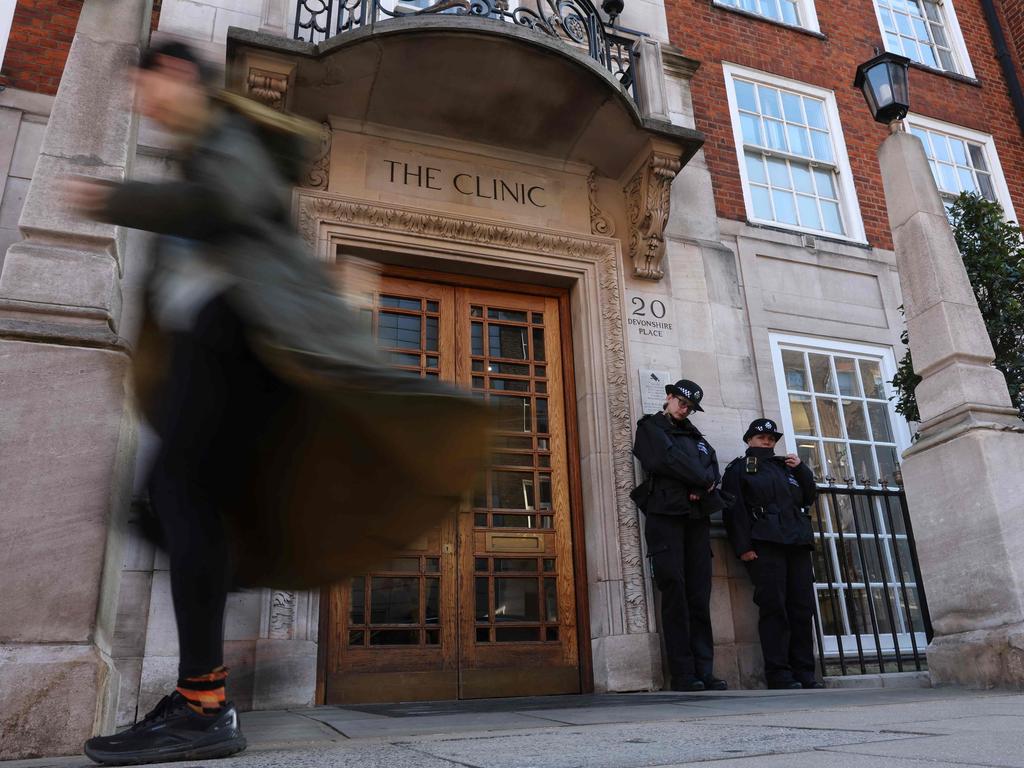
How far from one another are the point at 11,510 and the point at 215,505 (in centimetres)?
139

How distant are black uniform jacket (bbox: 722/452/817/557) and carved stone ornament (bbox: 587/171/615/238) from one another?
8.21 ft

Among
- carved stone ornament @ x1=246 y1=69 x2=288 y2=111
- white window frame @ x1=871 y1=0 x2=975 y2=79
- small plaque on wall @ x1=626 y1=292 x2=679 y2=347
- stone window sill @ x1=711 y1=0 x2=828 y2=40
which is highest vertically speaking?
white window frame @ x1=871 y1=0 x2=975 y2=79

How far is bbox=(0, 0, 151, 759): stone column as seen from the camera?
2803 millimetres

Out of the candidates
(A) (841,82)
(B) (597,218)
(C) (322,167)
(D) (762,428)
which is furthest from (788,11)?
(C) (322,167)

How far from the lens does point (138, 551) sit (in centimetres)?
504

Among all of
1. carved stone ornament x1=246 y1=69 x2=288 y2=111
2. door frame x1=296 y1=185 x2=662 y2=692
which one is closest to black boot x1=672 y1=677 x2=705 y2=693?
door frame x1=296 y1=185 x2=662 y2=692

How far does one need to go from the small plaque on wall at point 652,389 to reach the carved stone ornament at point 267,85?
3714 mm

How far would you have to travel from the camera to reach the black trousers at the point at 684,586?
5.73 m

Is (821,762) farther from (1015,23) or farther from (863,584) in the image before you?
(1015,23)

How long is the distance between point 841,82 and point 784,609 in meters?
7.54

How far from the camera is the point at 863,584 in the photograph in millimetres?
7594

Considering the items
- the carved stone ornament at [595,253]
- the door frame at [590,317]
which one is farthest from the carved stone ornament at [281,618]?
the carved stone ornament at [595,253]

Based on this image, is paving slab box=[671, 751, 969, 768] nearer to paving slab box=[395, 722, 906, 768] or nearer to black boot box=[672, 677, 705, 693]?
paving slab box=[395, 722, 906, 768]

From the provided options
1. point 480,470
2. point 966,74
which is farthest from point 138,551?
point 966,74
